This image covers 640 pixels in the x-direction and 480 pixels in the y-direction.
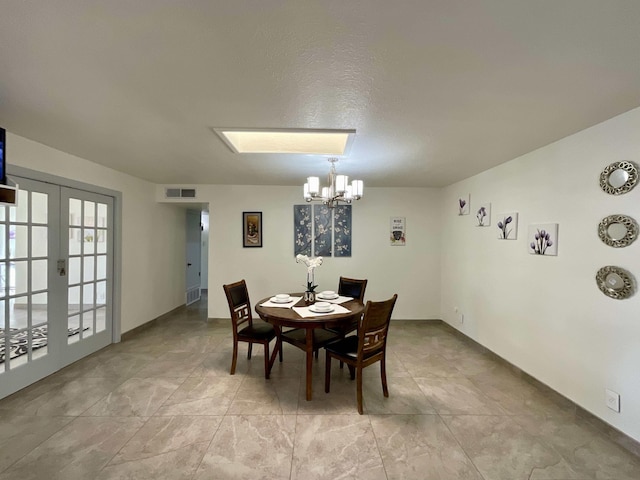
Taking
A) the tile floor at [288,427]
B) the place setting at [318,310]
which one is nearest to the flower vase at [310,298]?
the place setting at [318,310]

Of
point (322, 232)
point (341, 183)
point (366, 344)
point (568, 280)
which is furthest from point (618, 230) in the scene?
point (322, 232)

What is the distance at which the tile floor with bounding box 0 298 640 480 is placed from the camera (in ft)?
5.57

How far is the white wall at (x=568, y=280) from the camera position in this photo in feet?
6.22

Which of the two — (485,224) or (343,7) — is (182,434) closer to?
(343,7)

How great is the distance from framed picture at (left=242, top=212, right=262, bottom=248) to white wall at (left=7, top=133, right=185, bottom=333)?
1470 millimetres

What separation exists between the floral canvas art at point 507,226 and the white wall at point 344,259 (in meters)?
1.51

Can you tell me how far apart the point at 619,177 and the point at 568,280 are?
2.88 ft

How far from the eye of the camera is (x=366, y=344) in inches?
91.4

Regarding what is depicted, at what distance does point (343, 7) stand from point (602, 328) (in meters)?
2.74

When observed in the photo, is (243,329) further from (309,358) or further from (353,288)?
(353,288)

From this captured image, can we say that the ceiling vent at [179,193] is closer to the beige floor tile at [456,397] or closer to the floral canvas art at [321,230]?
the floral canvas art at [321,230]

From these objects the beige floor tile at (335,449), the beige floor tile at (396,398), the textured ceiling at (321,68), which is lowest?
the beige floor tile at (335,449)

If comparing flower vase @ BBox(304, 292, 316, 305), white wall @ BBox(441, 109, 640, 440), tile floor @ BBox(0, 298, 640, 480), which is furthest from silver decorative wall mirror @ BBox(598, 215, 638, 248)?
flower vase @ BBox(304, 292, 316, 305)

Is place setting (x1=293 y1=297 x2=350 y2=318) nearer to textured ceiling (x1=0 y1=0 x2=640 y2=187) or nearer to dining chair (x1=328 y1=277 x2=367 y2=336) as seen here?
dining chair (x1=328 y1=277 x2=367 y2=336)
